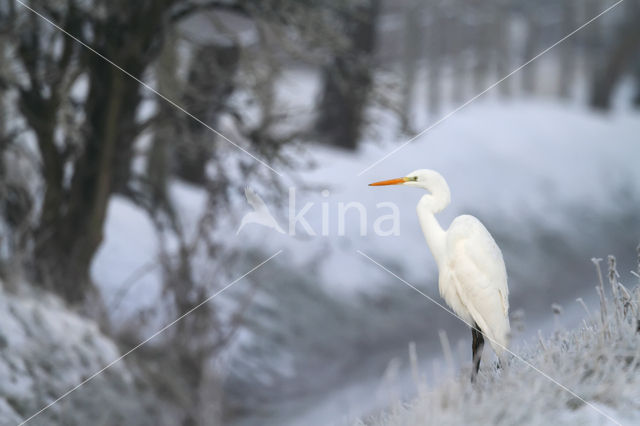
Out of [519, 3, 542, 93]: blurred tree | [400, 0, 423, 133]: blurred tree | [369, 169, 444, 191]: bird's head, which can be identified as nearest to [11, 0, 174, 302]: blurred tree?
[369, 169, 444, 191]: bird's head

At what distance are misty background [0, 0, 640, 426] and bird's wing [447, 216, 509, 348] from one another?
25.7 inches

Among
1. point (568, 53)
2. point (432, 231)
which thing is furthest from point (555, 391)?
point (568, 53)

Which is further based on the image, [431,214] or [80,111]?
[80,111]

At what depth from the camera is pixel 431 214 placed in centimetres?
145

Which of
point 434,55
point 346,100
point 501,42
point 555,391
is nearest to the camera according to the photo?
point 555,391

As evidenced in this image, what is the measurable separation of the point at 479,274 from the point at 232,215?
6.10 feet

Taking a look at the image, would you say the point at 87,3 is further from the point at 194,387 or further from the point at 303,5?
the point at 194,387

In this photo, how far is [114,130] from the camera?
3102 millimetres

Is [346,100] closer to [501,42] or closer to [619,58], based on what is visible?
[501,42]

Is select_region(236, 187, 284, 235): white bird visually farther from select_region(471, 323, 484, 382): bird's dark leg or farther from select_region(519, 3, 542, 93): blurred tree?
select_region(519, 3, 542, 93): blurred tree

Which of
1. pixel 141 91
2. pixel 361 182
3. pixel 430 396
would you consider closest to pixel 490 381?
pixel 430 396

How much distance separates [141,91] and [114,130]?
235 millimetres

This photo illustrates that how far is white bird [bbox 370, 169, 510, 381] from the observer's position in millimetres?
1430

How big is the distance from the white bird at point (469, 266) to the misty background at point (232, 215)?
650mm
